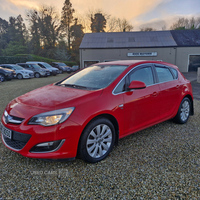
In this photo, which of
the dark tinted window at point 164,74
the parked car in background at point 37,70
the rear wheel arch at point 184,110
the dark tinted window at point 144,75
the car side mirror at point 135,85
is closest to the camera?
the car side mirror at point 135,85

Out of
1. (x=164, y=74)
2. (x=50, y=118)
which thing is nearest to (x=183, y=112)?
(x=164, y=74)

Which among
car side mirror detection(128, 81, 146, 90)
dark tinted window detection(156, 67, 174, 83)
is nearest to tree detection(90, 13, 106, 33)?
dark tinted window detection(156, 67, 174, 83)

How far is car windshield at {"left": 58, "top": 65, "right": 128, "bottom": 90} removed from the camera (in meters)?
3.32

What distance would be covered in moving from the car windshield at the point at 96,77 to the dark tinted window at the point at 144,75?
26cm

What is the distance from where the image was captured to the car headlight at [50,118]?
2.52 metres

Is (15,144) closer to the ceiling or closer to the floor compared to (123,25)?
closer to the floor

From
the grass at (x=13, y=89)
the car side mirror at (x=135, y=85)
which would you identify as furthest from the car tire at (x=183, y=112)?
the grass at (x=13, y=89)

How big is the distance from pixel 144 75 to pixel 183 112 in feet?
5.91

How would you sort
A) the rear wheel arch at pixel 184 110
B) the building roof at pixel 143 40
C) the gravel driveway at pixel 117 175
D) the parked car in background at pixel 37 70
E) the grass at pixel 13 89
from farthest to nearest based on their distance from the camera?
the building roof at pixel 143 40 < the parked car in background at pixel 37 70 < the grass at pixel 13 89 < the rear wheel arch at pixel 184 110 < the gravel driveway at pixel 117 175

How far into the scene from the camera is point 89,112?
269 cm

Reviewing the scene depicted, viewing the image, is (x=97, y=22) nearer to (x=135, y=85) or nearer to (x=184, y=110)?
(x=184, y=110)

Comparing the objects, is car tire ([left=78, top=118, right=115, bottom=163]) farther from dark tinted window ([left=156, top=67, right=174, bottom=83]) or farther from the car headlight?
dark tinted window ([left=156, top=67, right=174, bottom=83])

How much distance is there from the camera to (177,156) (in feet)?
10.2

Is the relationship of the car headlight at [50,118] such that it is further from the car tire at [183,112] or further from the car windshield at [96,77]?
the car tire at [183,112]
